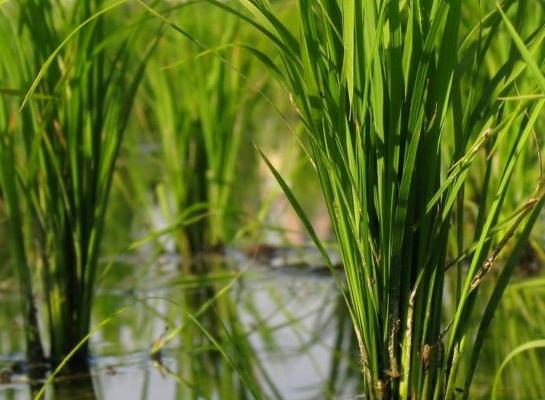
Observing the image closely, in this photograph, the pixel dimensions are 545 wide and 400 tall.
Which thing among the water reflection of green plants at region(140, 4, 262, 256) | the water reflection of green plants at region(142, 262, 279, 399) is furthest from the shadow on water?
the water reflection of green plants at region(140, 4, 262, 256)

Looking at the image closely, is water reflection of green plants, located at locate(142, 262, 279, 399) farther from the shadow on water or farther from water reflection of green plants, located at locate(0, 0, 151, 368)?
water reflection of green plants, located at locate(0, 0, 151, 368)

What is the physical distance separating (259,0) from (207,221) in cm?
281

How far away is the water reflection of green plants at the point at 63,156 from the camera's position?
310 cm

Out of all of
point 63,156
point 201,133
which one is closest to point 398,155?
point 63,156

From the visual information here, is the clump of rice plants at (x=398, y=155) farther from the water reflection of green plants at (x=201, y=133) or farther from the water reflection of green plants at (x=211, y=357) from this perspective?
the water reflection of green plants at (x=201, y=133)

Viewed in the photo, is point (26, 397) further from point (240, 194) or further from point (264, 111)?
point (264, 111)

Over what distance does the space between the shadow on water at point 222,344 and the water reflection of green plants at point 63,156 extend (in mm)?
182

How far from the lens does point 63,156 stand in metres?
3.20

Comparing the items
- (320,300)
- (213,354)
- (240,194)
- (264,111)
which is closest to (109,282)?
(320,300)

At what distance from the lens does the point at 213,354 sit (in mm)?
3338

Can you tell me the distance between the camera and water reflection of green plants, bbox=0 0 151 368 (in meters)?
3.10

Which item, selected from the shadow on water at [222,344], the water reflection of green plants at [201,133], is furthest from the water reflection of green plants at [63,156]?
the water reflection of green plants at [201,133]

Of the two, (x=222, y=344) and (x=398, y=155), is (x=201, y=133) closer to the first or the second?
(x=222, y=344)

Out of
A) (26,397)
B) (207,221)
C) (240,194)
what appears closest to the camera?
(26,397)
